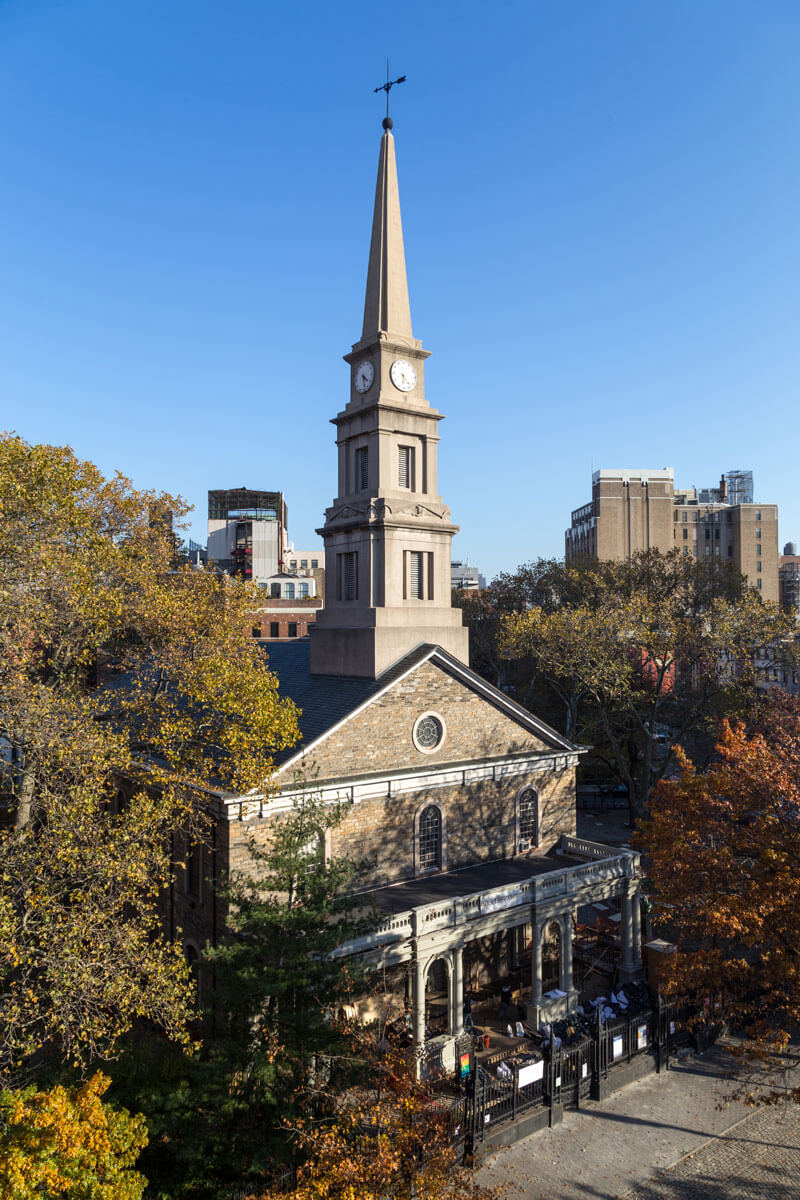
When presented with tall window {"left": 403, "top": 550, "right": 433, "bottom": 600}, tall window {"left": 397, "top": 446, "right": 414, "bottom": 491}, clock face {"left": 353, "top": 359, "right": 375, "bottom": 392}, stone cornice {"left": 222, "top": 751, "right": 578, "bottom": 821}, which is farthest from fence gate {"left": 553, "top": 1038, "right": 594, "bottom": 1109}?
clock face {"left": 353, "top": 359, "right": 375, "bottom": 392}

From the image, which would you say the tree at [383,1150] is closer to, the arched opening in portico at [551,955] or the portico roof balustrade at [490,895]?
the portico roof balustrade at [490,895]

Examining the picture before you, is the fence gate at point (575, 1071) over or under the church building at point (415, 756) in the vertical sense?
under

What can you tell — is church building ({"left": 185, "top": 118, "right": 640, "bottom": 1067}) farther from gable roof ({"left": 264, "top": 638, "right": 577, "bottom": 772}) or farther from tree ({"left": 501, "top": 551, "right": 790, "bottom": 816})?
tree ({"left": 501, "top": 551, "right": 790, "bottom": 816})

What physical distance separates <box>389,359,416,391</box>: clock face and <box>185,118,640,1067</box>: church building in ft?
0.29

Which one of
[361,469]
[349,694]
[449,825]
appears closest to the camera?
[349,694]

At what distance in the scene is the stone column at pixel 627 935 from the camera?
26188 millimetres

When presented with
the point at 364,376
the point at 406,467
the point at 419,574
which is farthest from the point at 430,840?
the point at 364,376

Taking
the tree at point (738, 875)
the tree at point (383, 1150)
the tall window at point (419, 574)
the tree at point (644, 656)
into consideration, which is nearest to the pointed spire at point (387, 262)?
the tall window at point (419, 574)

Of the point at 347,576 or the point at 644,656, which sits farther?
the point at 644,656

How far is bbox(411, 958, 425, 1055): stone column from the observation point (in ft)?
66.4

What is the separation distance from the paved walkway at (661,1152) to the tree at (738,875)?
1.64 metres

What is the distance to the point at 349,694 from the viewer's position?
83.3 ft

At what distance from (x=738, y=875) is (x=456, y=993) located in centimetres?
857

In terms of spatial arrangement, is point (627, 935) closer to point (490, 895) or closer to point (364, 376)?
point (490, 895)
